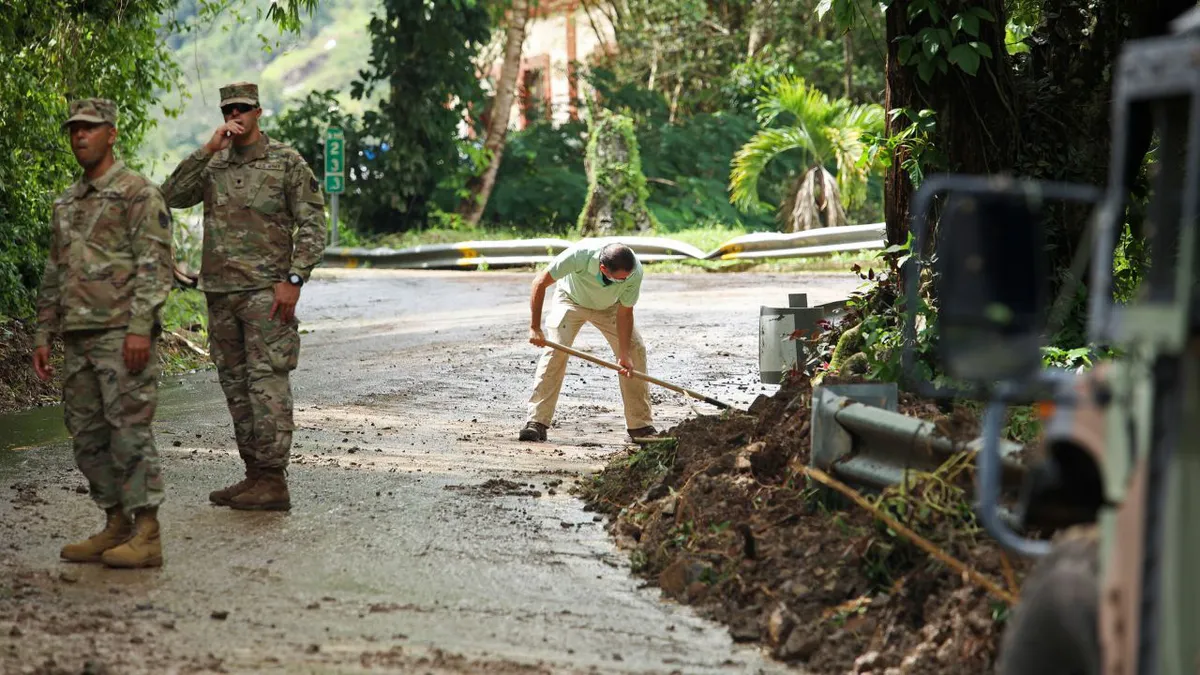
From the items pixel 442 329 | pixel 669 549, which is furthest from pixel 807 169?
pixel 669 549

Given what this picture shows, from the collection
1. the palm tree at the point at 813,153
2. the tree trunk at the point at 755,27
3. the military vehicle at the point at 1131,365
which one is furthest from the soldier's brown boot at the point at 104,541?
the tree trunk at the point at 755,27

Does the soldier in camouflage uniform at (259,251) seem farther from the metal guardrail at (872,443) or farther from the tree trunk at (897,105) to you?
the tree trunk at (897,105)

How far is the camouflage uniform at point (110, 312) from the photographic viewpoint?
6.81m

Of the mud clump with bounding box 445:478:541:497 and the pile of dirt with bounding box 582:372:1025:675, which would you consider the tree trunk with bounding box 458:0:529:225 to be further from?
the pile of dirt with bounding box 582:372:1025:675

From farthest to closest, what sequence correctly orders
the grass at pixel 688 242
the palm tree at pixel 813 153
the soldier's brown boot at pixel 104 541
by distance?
1. the palm tree at pixel 813 153
2. the grass at pixel 688 242
3. the soldier's brown boot at pixel 104 541

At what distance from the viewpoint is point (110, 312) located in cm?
683

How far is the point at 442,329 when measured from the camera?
16594 millimetres

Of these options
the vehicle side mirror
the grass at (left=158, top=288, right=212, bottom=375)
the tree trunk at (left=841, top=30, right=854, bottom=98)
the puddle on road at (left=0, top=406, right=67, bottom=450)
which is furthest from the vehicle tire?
the tree trunk at (left=841, top=30, right=854, bottom=98)

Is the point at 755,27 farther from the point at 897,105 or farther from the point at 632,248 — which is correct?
the point at 897,105

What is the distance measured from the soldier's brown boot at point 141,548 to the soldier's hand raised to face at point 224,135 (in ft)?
6.54

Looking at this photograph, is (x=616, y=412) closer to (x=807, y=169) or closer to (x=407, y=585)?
(x=407, y=585)

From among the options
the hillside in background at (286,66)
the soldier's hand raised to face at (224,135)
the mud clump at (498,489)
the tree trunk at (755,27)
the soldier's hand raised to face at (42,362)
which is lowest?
the mud clump at (498,489)

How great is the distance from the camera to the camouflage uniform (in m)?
6.81

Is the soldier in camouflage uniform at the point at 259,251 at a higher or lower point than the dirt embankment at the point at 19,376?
higher
